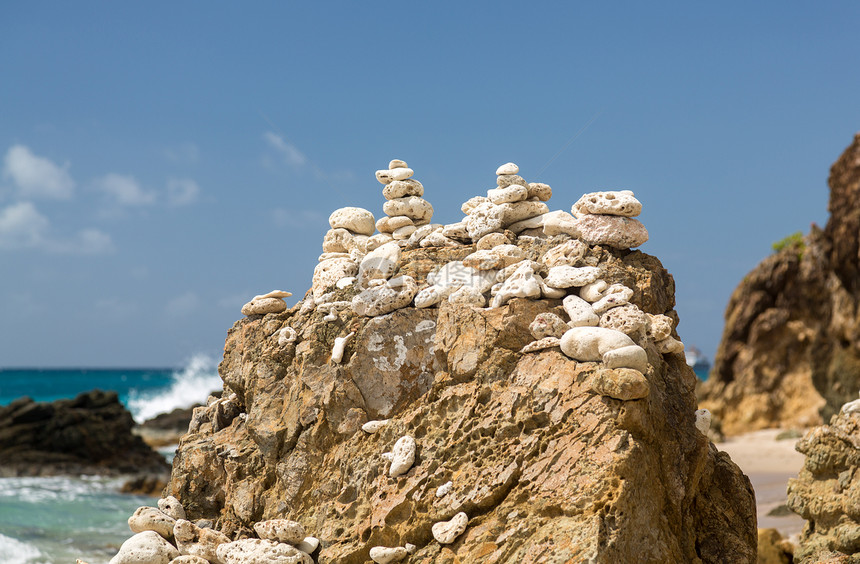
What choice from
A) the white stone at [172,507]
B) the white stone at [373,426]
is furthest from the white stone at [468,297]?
the white stone at [172,507]

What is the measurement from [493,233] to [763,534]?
21.5ft

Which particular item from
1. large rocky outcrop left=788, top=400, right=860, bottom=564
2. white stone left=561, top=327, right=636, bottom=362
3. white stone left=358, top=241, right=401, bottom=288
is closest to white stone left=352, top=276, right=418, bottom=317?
white stone left=358, top=241, right=401, bottom=288

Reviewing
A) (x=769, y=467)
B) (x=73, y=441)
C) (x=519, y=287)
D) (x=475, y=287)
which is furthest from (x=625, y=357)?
(x=73, y=441)

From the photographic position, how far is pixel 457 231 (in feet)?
29.7

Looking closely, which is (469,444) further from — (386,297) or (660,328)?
(660,328)

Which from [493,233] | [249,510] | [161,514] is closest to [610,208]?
[493,233]

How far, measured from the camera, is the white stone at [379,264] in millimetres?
8500

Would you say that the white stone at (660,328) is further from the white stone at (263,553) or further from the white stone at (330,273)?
the white stone at (263,553)

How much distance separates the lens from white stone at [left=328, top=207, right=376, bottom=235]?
1001cm

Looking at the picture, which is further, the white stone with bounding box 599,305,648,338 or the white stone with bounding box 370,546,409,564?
the white stone with bounding box 599,305,648,338

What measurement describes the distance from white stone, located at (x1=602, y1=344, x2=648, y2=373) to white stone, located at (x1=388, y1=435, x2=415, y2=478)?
1839 millimetres

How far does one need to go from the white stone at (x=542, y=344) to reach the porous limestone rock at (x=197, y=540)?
11.0 feet

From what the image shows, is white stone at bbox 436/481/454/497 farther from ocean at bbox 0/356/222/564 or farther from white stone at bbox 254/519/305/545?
ocean at bbox 0/356/222/564

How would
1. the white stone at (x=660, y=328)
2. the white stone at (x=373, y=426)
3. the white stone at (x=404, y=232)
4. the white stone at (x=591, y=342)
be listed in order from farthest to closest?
1. the white stone at (x=404, y=232)
2. the white stone at (x=373, y=426)
3. the white stone at (x=660, y=328)
4. the white stone at (x=591, y=342)
